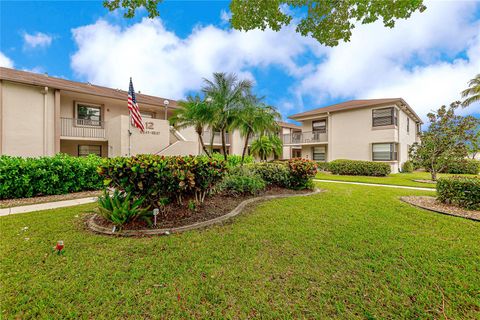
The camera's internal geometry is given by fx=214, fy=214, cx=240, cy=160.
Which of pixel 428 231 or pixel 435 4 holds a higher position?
pixel 435 4

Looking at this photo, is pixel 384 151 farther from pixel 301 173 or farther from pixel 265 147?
pixel 301 173

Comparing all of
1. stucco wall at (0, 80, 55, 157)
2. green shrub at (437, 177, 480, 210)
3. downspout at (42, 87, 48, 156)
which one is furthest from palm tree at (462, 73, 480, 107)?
stucco wall at (0, 80, 55, 157)

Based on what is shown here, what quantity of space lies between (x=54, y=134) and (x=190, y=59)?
423 inches

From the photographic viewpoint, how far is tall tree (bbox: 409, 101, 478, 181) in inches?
541

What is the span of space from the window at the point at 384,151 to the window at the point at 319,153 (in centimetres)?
506

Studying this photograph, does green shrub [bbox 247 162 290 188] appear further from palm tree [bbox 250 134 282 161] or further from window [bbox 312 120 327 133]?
window [bbox 312 120 327 133]

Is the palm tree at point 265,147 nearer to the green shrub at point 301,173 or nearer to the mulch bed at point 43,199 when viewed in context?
the green shrub at point 301,173

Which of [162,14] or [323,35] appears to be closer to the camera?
[162,14]

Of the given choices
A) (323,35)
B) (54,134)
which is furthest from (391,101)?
(54,134)

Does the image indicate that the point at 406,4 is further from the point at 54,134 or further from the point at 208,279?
the point at 54,134

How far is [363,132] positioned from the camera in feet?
66.2

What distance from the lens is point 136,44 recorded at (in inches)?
252

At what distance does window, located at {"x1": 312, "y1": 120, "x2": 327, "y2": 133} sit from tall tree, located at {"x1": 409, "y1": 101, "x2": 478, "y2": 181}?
30.0 feet

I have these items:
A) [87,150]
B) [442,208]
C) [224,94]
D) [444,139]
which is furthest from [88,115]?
[444,139]
